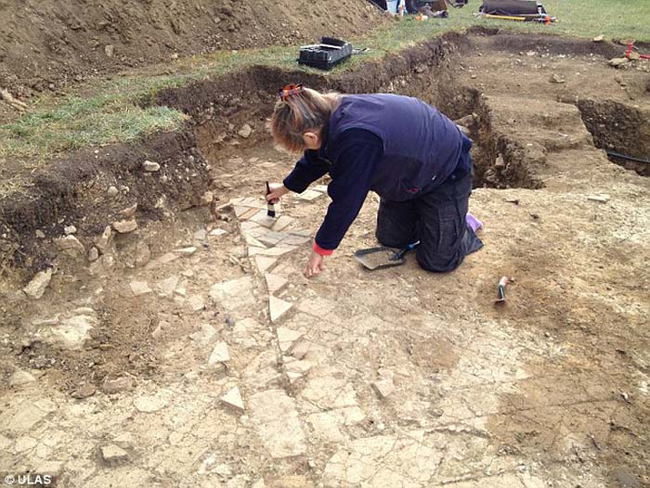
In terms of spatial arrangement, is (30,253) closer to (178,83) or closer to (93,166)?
(93,166)

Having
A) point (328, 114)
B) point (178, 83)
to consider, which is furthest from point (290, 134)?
point (178, 83)

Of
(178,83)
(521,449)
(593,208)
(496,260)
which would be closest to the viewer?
(521,449)

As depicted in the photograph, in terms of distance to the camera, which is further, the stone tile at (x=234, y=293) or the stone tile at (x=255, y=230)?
the stone tile at (x=255, y=230)

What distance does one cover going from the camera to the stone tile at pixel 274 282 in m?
3.70

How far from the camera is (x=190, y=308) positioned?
3.58m

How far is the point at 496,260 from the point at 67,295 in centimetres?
→ 314

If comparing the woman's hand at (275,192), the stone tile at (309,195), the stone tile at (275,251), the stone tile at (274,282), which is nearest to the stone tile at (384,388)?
the stone tile at (274,282)

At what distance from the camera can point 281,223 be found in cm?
457

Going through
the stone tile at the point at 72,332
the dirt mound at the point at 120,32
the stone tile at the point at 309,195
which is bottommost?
the stone tile at the point at 309,195

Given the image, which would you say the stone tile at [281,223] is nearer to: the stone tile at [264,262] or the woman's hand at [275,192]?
the woman's hand at [275,192]

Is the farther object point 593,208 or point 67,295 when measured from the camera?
point 593,208

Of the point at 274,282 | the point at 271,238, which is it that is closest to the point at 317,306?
the point at 274,282

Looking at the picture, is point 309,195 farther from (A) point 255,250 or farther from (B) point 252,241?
(A) point 255,250

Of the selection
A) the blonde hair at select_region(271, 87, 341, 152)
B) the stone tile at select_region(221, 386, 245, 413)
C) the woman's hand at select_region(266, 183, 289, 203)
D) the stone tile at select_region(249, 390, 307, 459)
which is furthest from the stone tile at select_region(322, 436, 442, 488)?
the woman's hand at select_region(266, 183, 289, 203)
